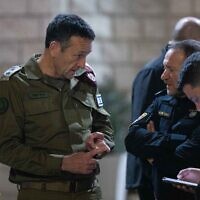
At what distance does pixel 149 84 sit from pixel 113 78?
246 cm

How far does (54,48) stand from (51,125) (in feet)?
1.01

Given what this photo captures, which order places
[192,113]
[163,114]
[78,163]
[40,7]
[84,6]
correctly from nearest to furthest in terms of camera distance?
[78,163] < [192,113] < [163,114] < [40,7] < [84,6]

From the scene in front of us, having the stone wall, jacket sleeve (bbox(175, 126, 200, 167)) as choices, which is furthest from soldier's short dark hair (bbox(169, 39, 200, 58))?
the stone wall

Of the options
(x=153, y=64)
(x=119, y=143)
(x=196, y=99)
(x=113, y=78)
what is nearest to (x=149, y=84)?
(x=153, y=64)

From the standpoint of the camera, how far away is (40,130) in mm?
2840

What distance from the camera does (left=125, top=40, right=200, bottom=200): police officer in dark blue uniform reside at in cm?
297

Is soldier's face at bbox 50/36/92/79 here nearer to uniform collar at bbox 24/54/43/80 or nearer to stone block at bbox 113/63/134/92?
uniform collar at bbox 24/54/43/80

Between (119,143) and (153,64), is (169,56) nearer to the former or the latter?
(153,64)

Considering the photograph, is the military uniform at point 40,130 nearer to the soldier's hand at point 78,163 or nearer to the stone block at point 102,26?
the soldier's hand at point 78,163

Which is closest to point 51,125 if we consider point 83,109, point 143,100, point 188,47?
point 83,109

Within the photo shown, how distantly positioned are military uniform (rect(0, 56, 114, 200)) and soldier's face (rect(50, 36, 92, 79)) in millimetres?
67

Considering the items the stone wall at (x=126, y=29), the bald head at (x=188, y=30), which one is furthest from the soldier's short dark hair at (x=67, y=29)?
the stone wall at (x=126, y=29)

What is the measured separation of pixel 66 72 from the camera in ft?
9.45

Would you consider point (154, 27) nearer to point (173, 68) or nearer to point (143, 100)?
point (143, 100)
